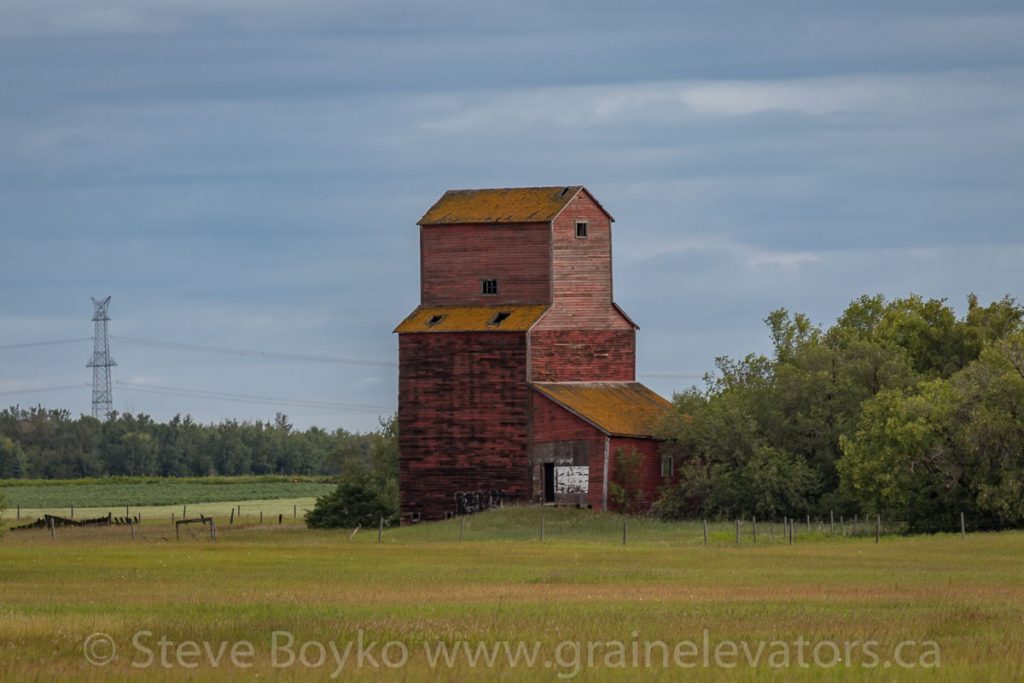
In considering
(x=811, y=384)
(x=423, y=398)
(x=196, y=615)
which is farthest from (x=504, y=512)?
(x=196, y=615)

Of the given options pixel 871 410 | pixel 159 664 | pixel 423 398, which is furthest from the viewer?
pixel 423 398

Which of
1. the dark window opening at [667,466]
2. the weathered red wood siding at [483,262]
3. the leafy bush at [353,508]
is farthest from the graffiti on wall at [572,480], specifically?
the leafy bush at [353,508]

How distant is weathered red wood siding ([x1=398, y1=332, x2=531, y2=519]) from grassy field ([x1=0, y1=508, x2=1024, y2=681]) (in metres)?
16.3

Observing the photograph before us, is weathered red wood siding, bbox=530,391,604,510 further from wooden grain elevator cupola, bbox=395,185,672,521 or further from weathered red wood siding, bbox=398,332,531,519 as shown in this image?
weathered red wood siding, bbox=398,332,531,519

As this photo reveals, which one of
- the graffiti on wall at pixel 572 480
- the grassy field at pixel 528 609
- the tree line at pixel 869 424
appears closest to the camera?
the grassy field at pixel 528 609

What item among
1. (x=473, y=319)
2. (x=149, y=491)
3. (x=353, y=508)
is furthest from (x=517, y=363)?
(x=149, y=491)

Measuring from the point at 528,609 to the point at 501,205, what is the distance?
48.9 m

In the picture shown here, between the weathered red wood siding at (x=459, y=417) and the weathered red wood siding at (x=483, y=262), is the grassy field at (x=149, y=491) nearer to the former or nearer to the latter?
the weathered red wood siding at (x=459, y=417)

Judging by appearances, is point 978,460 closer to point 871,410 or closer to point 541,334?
point 871,410

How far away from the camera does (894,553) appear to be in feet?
168

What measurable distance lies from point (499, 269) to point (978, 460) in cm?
2466

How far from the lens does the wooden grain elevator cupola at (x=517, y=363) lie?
74.6 m

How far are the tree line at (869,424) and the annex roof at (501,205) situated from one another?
399 inches

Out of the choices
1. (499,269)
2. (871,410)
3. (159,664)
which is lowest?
(159,664)
